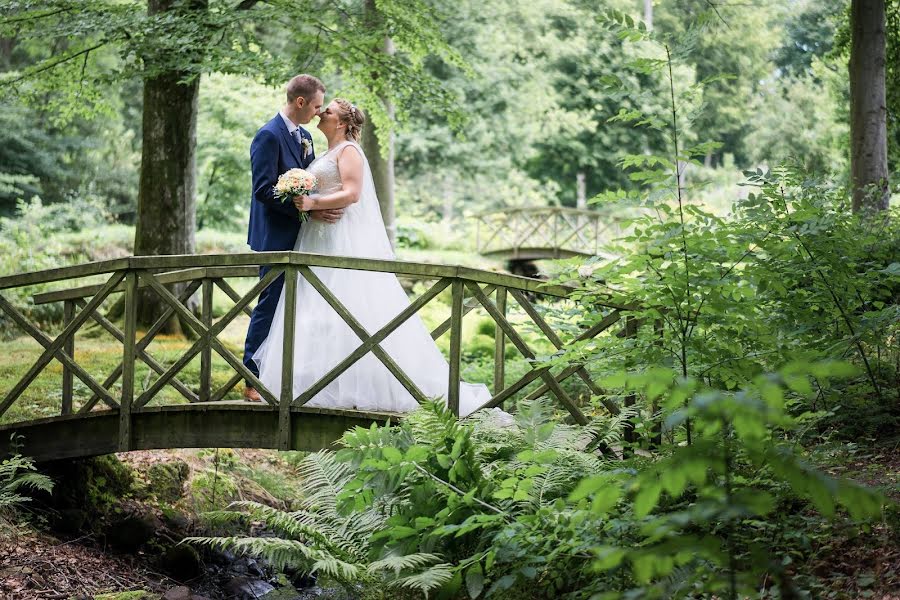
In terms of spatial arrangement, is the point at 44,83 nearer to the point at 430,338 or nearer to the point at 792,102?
the point at 430,338

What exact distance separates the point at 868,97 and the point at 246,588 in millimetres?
6922

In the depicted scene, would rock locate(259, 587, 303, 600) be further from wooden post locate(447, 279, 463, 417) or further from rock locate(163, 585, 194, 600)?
wooden post locate(447, 279, 463, 417)

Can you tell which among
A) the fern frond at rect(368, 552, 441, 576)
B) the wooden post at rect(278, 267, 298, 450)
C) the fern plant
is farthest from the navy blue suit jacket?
the fern frond at rect(368, 552, 441, 576)

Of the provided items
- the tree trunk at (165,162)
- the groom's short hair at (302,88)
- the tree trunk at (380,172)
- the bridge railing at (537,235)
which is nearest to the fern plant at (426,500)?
the groom's short hair at (302,88)

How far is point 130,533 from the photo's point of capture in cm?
662

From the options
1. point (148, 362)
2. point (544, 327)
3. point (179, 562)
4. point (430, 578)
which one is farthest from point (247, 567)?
point (430, 578)

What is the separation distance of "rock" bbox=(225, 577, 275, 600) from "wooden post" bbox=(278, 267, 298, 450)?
3.83 feet

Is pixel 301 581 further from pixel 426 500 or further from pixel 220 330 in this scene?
pixel 426 500

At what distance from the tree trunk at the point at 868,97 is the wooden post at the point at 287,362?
531 centimetres

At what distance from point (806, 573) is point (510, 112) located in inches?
1022

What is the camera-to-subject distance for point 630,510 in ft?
Result: 12.5

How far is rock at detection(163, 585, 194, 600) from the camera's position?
5.56 meters

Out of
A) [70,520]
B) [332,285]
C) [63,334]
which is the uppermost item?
[332,285]

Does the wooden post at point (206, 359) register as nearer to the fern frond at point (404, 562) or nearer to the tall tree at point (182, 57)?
the fern frond at point (404, 562)
